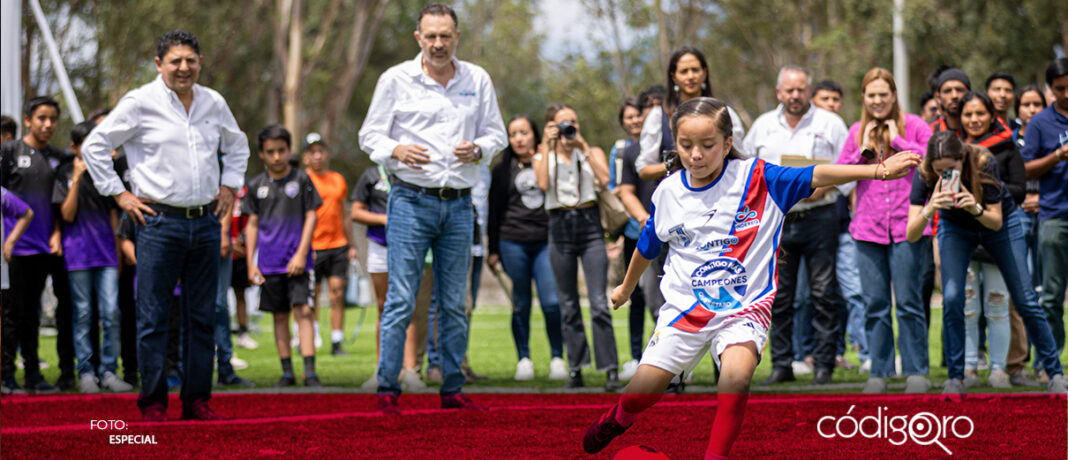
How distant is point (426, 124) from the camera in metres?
6.63

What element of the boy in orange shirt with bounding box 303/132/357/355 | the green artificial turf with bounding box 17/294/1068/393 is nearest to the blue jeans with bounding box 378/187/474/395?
the green artificial turf with bounding box 17/294/1068/393

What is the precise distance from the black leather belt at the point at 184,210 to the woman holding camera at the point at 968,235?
420 cm

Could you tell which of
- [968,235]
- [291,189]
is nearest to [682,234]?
[968,235]

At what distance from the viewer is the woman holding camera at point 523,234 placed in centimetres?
870

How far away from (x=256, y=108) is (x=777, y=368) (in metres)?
31.8

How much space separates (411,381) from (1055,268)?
4.66 meters

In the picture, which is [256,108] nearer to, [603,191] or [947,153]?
[603,191]

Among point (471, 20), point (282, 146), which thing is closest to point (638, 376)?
point (282, 146)

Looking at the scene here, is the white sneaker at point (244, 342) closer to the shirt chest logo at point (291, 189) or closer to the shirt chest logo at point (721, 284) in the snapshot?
the shirt chest logo at point (291, 189)

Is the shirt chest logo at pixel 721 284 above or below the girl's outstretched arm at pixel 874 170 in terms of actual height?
below

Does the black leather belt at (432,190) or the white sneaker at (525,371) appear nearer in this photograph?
the black leather belt at (432,190)

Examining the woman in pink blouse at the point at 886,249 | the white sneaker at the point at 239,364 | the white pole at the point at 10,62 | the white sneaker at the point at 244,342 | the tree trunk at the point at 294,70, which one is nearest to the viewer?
the woman in pink blouse at the point at 886,249

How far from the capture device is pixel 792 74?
27.2 feet

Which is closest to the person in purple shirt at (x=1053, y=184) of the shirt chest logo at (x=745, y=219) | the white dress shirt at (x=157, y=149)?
the shirt chest logo at (x=745, y=219)
